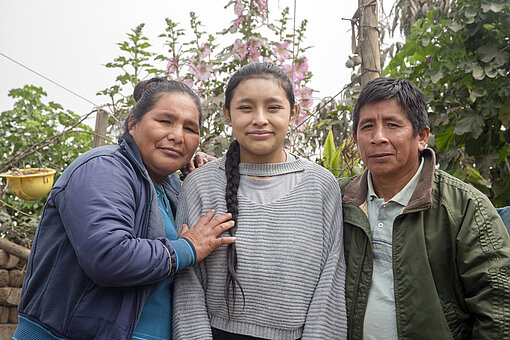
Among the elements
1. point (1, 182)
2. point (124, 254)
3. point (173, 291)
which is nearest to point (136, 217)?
point (124, 254)

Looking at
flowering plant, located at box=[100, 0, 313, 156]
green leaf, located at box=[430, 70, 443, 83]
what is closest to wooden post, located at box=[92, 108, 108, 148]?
flowering plant, located at box=[100, 0, 313, 156]

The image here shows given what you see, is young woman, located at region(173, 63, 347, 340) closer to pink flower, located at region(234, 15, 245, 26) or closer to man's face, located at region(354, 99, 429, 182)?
man's face, located at region(354, 99, 429, 182)

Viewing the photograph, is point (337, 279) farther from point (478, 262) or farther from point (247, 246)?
point (478, 262)

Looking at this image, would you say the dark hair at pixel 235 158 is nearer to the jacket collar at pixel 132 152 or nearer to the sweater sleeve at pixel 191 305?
the sweater sleeve at pixel 191 305

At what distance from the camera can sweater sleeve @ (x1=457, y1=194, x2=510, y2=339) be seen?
1.36 meters

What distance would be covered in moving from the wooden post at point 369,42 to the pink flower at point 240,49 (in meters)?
0.79

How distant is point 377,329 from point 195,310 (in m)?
0.63

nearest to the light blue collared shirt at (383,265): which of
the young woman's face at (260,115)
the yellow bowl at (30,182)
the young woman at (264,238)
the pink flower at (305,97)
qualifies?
the young woman at (264,238)

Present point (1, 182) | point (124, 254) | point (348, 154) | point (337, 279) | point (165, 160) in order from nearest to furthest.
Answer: point (124, 254) < point (337, 279) < point (165, 160) < point (348, 154) < point (1, 182)

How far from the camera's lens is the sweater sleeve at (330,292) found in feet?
4.89

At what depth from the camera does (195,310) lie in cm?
153

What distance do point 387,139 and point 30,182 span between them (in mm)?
2414

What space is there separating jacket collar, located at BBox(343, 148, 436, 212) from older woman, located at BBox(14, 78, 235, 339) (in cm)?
51

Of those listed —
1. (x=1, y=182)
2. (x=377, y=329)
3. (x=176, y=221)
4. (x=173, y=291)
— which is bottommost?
(x=377, y=329)
